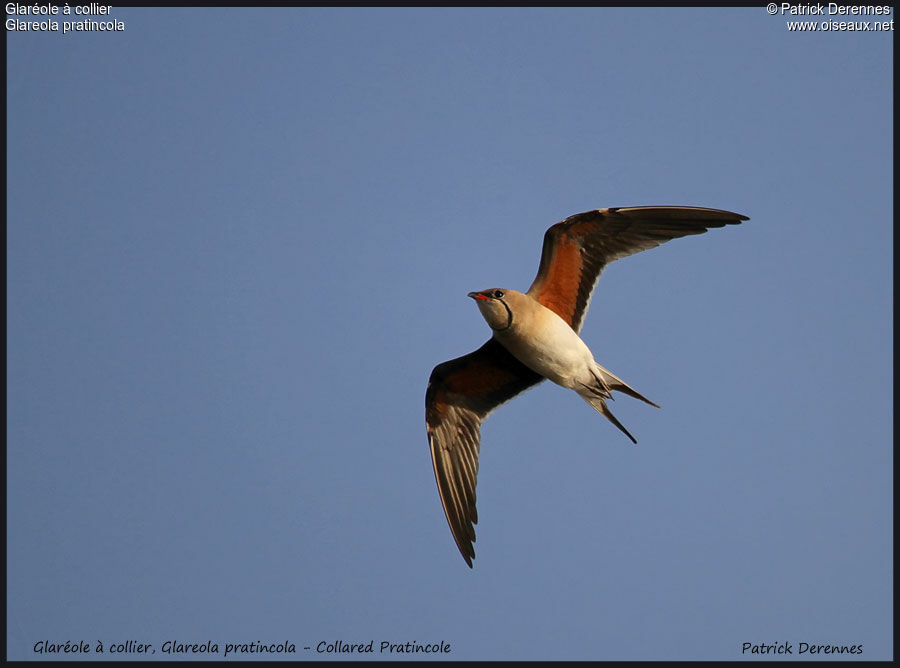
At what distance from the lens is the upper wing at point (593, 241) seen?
11180 mm

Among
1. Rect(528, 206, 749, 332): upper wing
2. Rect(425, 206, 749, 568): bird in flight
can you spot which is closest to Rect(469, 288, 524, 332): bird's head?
Rect(425, 206, 749, 568): bird in flight

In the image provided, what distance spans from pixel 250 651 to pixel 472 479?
306cm

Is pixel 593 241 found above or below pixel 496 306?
above

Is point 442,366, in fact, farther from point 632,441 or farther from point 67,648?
point 67,648

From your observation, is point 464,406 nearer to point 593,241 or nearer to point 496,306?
point 496,306

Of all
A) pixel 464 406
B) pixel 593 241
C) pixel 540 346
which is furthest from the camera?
pixel 464 406

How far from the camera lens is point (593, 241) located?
448 inches

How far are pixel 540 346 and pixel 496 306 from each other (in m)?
0.58

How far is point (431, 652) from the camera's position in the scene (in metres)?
12.1

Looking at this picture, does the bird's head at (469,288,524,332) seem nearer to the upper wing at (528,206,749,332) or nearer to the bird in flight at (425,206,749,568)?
the bird in flight at (425,206,749,568)

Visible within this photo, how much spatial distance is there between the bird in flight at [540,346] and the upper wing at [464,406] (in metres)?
0.01

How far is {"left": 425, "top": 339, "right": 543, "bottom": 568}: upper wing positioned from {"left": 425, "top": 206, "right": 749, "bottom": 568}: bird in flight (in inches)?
0.4

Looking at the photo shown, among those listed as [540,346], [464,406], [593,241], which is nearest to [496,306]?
[540,346]

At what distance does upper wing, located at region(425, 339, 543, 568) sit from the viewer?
11.7 meters
